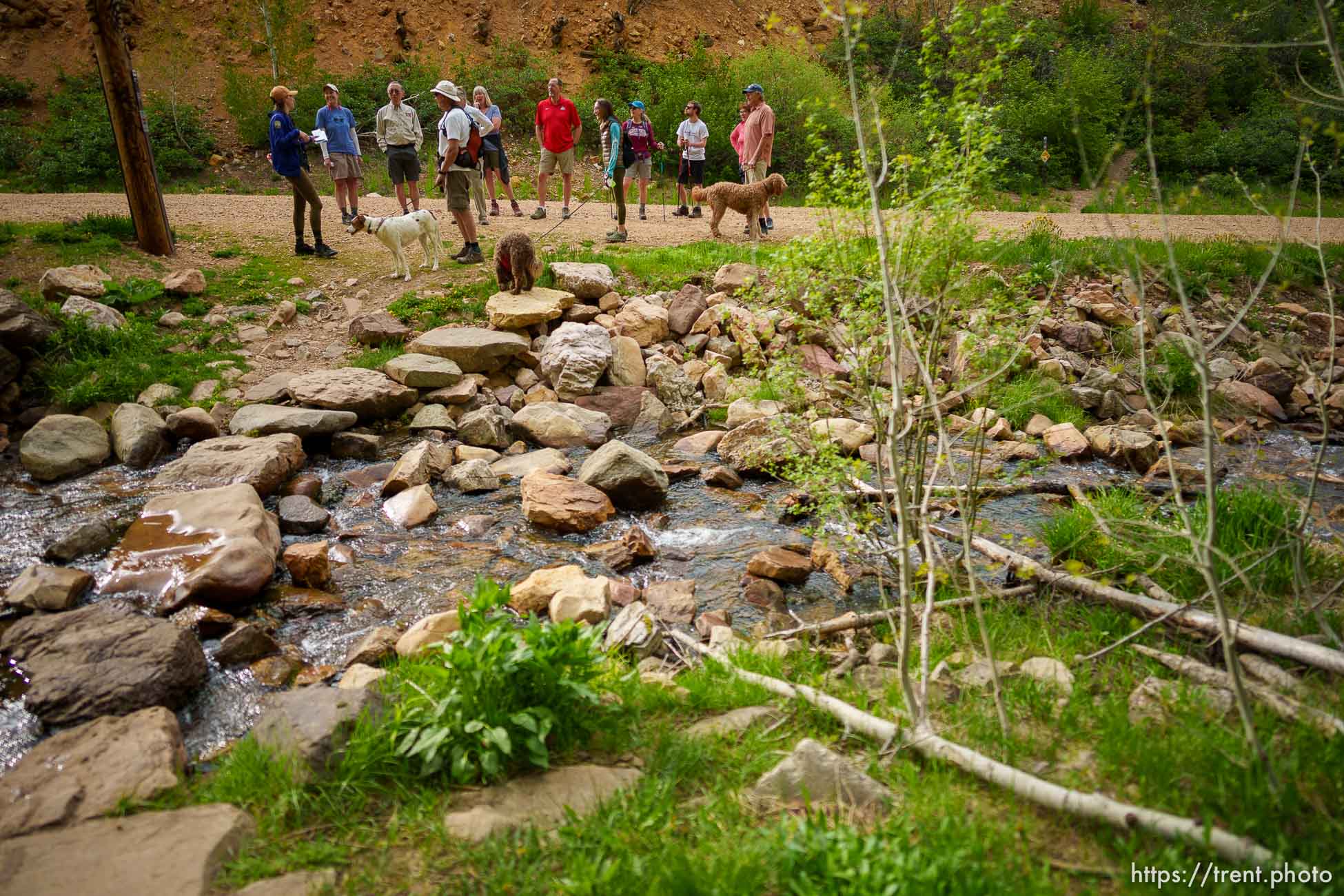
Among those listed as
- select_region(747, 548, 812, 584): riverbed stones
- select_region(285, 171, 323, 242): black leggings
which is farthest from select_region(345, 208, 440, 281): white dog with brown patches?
select_region(747, 548, 812, 584): riverbed stones

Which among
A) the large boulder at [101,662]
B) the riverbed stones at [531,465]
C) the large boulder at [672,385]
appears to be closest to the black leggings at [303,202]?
the large boulder at [672,385]

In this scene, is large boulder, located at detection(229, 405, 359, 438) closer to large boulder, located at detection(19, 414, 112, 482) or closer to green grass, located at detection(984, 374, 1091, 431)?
large boulder, located at detection(19, 414, 112, 482)

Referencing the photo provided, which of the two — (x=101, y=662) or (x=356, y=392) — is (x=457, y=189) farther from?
(x=101, y=662)

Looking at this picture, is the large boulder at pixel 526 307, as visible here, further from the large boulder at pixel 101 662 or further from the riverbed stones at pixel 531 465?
the large boulder at pixel 101 662

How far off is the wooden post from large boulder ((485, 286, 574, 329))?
499cm

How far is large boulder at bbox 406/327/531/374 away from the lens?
8445 mm

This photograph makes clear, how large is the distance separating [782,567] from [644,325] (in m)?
5.07

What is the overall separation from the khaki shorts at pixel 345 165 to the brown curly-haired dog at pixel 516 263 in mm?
3941

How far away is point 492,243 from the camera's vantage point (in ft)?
36.9

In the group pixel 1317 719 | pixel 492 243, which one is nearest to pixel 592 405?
pixel 492 243

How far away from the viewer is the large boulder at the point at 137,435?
22.1ft

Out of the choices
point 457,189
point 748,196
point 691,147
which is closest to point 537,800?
point 457,189

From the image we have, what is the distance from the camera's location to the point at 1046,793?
2289mm

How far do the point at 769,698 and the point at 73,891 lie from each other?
251 centimetres
